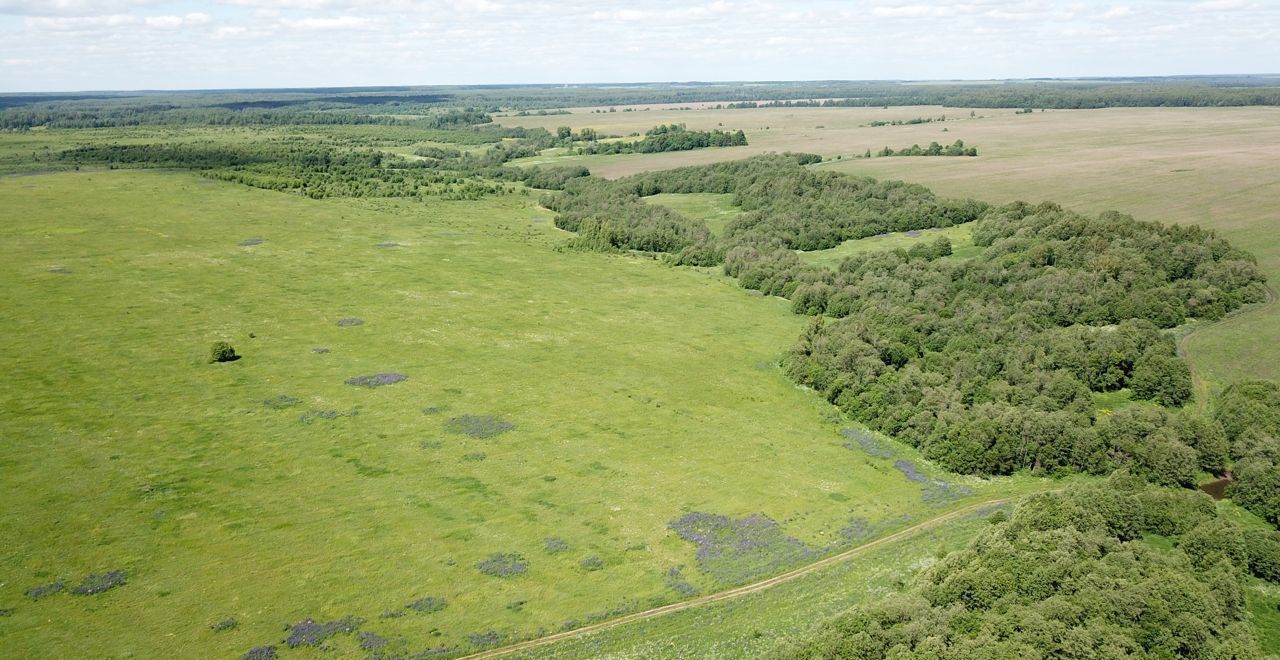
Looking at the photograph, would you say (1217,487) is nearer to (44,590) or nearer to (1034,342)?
(1034,342)

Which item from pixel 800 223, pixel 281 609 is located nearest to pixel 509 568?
pixel 281 609

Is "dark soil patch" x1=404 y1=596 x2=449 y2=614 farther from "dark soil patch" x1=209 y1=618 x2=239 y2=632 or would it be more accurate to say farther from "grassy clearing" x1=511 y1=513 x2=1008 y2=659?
"dark soil patch" x1=209 y1=618 x2=239 y2=632

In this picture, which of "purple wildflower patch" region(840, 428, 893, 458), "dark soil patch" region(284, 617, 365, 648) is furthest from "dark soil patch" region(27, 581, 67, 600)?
"purple wildflower patch" region(840, 428, 893, 458)

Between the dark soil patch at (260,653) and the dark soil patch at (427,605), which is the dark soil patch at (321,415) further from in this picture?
the dark soil patch at (260,653)

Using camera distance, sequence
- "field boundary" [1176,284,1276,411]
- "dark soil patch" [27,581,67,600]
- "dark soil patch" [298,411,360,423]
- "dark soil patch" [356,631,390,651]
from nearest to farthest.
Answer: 1. "dark soil patch" [356,631,390,651]
2. "dark soil patch" [27,581,67,600]
3. "dark soil patch" [298,411,360,423]
4. "field boundary" [1176,284,1276,411]

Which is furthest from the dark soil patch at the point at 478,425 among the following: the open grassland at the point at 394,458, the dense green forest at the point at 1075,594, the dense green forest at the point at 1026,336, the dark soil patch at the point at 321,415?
the dense green forest at the point at 1075,594
